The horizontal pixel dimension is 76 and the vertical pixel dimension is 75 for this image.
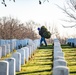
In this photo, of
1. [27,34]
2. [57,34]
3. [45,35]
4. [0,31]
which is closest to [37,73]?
[45,35]

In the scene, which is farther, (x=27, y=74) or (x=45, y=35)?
(x=45, y=35)

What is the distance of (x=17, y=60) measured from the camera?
12.5 metres

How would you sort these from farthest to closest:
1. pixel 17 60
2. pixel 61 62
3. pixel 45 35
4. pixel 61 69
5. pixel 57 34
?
pixel 57 34 → pixel 45 35 → pixel 17 60 → pixel 61 62 → pixel 61 69

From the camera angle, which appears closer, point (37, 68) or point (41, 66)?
point (37, 68)

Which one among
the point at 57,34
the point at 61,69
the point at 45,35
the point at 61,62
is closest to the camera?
the point at 61,69

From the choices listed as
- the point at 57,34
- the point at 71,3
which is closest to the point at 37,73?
the point at 71,3

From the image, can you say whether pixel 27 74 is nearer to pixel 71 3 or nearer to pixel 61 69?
pixel 61 69

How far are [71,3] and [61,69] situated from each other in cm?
1945

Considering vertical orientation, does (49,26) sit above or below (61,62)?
above

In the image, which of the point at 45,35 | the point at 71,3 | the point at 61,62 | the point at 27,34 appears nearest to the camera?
the point at 61,62

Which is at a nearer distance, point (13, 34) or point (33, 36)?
point (13, 34)

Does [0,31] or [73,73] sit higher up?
[0,31]

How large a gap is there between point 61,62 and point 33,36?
6540cm

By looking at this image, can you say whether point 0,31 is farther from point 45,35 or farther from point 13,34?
point 45,35
